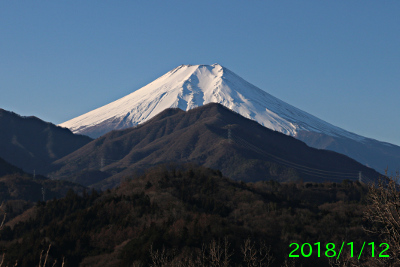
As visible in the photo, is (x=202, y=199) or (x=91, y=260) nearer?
(x=91, y=260)

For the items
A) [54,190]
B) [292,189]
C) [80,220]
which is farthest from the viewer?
[54,190]

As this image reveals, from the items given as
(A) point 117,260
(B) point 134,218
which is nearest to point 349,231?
(B) point 134,218

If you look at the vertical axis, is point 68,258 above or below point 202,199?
below

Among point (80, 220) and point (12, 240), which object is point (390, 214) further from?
point (12, 240)

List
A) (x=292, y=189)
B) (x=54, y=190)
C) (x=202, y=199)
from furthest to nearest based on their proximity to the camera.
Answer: (x=54, y=190)
(x=292, y=189)
(x=202, y=199)

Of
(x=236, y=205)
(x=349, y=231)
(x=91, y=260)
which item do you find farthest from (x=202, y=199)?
(x=91, y=260)

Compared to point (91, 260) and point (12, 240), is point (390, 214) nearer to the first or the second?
point (91, 260)
